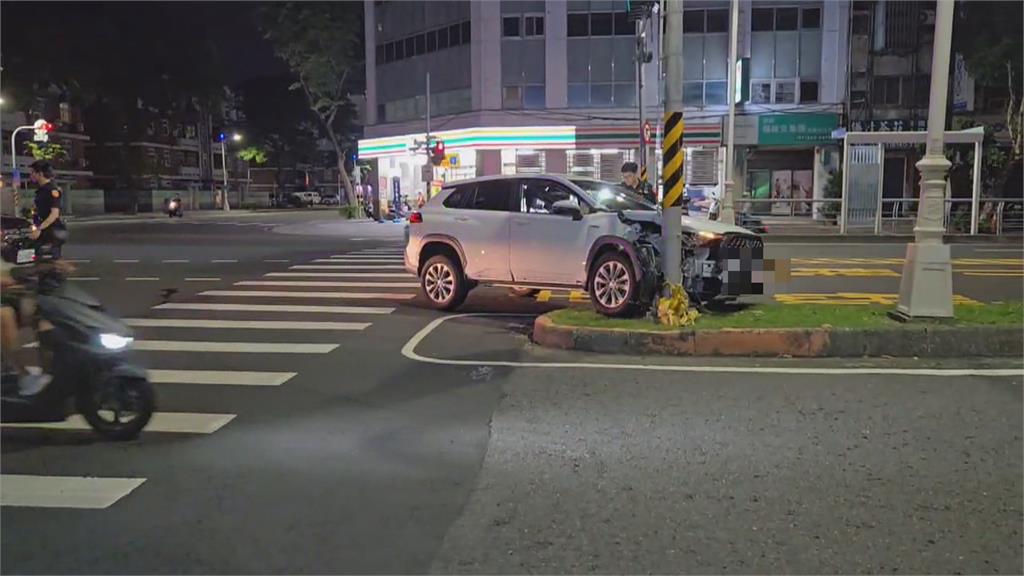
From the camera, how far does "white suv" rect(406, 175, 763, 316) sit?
9867 mm

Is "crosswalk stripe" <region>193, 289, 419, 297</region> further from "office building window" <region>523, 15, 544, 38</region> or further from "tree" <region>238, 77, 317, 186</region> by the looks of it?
"tree" <region>238, 77, 317, 186</region>

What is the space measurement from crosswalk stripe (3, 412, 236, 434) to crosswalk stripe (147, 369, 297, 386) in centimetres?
101

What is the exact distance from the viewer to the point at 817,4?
113 feet

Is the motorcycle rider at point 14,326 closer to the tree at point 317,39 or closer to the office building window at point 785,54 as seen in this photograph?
the office building window at point 785,54

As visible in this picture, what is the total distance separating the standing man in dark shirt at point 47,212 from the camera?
1096cm

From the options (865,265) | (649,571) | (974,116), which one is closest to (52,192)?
(649,571)

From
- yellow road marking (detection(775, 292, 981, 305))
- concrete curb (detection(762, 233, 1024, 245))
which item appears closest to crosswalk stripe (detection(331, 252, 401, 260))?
yellow road marking (detection(775, 292, 981, 305))

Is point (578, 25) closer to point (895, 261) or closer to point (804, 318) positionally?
point (895, 261)

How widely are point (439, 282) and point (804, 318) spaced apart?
5.09 meters

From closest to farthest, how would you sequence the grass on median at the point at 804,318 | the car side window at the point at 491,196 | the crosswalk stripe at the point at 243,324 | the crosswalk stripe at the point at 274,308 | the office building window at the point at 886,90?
the grass on median at the point at 804,318, the crosswalk stripe at the point at 243,324, the car side window at the point at 491,196, the crosswalk stripe at the point at 274,308, the office building window at the point at 886,90

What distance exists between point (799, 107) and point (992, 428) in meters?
31.3

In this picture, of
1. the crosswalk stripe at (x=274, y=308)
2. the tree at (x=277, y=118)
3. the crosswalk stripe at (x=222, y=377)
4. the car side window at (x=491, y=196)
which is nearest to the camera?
the crosswalk stripe at (x=222, y=377)

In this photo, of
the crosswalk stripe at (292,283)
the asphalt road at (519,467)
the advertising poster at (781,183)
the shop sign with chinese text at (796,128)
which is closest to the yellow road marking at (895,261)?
the crosswalk stripe at (292,283)

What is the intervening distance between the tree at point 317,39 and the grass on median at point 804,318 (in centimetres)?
3879
